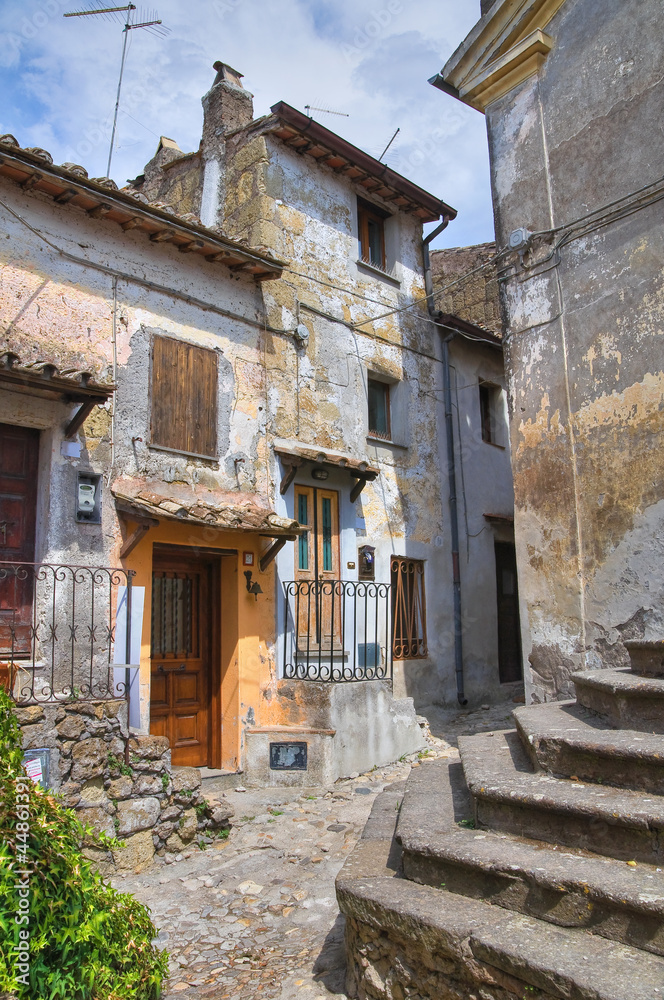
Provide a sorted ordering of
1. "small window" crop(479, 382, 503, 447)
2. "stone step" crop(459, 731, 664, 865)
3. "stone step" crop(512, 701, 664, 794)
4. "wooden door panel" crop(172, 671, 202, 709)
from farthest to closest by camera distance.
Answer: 1. "small window" crop(479, 382, 503, 447)
2. "wooden door panel" crop(172, 671, 202, 709)
3. "stone step" crop(512, 701, 664, 794)
4. "stone step" crop(459, 731, 664, 865)

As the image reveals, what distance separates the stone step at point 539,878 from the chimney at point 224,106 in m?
10.0

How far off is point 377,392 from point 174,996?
29.1ft

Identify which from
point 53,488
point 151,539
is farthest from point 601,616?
Result: point 53,488

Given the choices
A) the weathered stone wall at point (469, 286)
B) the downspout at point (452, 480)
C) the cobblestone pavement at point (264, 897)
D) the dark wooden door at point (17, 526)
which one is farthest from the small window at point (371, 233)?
the cobblestone pavement at point (264, 897)

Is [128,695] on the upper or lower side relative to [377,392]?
lower

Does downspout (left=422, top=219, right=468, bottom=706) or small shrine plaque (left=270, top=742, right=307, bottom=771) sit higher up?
downspout (left=422, top=219, right=468, bottom=706)

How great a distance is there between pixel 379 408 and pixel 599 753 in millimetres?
8488

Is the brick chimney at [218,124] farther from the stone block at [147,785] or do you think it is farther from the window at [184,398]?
the stone block at [147,785]

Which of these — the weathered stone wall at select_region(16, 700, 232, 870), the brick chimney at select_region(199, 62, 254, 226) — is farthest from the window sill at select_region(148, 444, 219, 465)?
the brick chimney at select_region(199, 62, 254, 226)

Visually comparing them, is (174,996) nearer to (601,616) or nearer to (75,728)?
(75,728)

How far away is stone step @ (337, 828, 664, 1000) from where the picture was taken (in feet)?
8.10

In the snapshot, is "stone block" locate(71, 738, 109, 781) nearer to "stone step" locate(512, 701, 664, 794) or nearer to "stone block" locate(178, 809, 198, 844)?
"stone block" locate(178, 809, 198, 844)

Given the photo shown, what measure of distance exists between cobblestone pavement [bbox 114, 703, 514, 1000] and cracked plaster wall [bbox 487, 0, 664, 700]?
2.59 meters

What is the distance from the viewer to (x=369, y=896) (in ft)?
10.8
